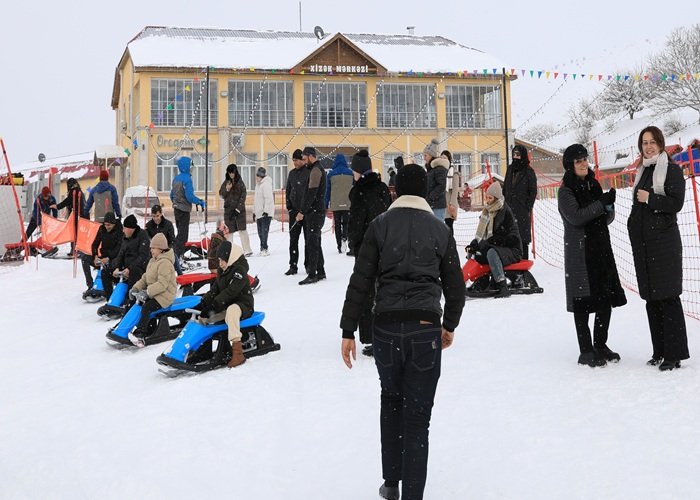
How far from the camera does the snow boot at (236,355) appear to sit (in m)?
6.60

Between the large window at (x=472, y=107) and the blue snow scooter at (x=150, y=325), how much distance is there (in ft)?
91.9

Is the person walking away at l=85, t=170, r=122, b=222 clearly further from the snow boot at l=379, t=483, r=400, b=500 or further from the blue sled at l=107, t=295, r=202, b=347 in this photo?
the snow boot at l=379, t=483, r=400, b=500

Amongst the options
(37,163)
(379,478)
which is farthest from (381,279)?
(37,163)

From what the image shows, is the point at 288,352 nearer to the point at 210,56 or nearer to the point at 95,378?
the point at 95,378

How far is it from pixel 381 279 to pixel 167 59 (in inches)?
1214

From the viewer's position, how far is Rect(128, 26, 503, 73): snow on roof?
1280 inches

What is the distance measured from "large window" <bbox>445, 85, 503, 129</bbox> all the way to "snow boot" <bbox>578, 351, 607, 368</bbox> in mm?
29527

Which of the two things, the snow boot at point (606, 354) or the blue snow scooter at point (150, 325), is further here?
the blue snow scooter at point (150, 325)

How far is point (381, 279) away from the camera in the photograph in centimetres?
362

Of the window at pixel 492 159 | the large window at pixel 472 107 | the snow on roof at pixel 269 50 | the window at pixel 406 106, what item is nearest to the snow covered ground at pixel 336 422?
the snow on roof at pixel 269 50

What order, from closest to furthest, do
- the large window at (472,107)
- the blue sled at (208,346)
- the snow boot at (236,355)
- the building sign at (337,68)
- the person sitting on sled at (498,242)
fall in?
the blue sled at (208,346) < the snow boot at (236,355) < the person sitting on sled at (498,242) < the building sign at (337,68) < the large window at (472,107)

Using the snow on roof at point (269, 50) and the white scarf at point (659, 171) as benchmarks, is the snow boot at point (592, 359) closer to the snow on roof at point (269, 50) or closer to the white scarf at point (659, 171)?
the white scarf at point (659, 171)

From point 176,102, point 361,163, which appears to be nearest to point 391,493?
point 361,163

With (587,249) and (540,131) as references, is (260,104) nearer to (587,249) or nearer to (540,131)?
(587,249)
